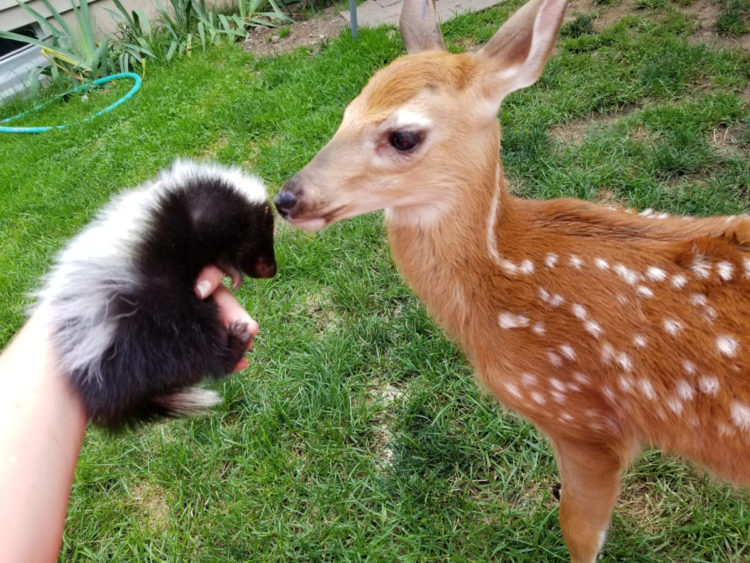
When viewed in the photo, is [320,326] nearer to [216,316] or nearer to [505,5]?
[216,316]

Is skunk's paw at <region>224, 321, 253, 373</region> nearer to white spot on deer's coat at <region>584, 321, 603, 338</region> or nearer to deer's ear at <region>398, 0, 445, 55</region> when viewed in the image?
white spot on deer's coat at <region>584, 321, 603, 338</region>

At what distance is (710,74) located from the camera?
3.77 metres

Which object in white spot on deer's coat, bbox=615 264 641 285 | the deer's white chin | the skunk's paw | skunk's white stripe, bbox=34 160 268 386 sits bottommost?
white spot on deer's coat, bbox=615 264 641 285

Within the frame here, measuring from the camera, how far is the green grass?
6.98 feet

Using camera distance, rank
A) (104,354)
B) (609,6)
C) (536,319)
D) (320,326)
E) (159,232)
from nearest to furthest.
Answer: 1. (104,354)
2. (159,232)
3. (536,319)
4. (320,326)
5. (609,6)

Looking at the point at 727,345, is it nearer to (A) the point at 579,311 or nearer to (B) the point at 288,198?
(A) the point at 579,311

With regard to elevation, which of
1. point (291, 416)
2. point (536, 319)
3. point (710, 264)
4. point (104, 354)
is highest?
point (104, 354)

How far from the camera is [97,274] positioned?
53.0 inches

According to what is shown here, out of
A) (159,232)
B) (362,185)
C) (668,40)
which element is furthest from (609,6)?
(159,232)

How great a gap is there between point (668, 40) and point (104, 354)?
446 cm

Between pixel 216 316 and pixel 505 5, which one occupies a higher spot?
pixel 216 316

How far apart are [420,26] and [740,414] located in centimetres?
165

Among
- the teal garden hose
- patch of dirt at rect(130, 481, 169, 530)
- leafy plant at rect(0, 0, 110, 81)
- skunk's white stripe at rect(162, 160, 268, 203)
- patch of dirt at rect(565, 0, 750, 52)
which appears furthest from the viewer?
leafy plant at rect(0, 0, 110, 81)

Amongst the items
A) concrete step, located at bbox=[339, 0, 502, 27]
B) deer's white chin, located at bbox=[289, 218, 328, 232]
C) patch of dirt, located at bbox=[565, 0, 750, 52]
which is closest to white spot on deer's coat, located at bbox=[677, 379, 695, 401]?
deer's white chin, located at bbox=[289, 218, 328, 232]
